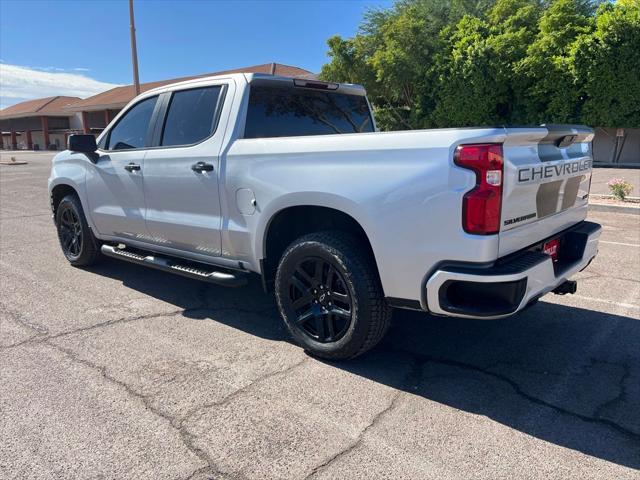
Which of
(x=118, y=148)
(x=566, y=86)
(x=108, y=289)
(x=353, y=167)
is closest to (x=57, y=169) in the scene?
(x=118, y=148)

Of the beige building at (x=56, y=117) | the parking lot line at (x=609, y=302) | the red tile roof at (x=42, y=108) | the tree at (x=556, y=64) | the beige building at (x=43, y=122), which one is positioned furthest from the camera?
the beige building at (x=43, y=122)

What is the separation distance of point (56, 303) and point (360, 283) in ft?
10.7

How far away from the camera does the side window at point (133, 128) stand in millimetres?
4898

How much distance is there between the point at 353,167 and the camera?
124 inches

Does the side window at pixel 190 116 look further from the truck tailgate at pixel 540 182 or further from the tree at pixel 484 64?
the tree at pixel 484 64

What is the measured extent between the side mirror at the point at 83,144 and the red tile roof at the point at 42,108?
54683 mm

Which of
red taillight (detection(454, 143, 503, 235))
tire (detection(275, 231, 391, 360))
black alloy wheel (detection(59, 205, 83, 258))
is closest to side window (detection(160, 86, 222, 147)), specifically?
tire (detection(275, 231, 391, 360))

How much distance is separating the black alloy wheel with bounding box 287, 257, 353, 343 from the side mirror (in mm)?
2899

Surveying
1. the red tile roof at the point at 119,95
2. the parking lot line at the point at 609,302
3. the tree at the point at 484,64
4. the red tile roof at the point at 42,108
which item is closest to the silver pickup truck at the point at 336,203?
the parking lot line at the point at 609,302

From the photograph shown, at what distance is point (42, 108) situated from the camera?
58469 mm

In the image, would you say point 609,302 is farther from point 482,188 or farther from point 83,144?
point 83,144

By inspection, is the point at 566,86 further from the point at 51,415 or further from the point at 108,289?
the point at 51,415

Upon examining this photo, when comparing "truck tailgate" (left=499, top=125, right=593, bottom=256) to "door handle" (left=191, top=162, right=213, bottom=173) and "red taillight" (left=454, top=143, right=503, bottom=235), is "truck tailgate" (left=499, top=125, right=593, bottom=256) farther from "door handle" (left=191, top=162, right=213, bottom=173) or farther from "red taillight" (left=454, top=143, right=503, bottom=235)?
"door handle" (left=191, top=162, right=213, bottom=173)

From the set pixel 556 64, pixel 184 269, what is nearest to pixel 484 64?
pixel 556 64
